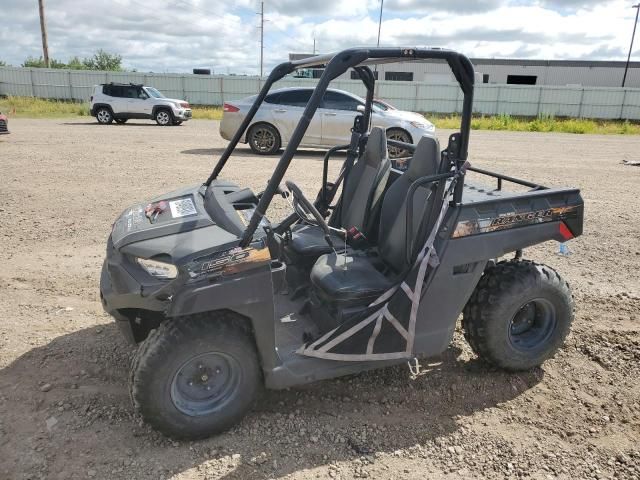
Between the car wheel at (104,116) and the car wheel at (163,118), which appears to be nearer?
the car wheel at (104,116)

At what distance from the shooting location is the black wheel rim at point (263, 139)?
39.7 ft

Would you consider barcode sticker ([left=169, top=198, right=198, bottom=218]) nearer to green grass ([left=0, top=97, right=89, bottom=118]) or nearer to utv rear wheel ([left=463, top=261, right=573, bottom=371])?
utv rear wheel ([left=463, top=261, right=573, bottom=371])

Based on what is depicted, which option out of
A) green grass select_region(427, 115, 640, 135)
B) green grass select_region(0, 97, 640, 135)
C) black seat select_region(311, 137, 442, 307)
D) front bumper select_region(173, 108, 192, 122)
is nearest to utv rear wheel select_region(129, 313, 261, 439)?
black seat select_region(311, 137, 442, 307)

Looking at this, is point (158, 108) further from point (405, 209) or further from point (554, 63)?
point (554, 63)

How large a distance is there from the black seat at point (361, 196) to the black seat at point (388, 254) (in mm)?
181

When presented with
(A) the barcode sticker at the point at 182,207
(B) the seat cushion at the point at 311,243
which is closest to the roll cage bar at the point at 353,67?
(A) the barcode sticker at the point at 182,207

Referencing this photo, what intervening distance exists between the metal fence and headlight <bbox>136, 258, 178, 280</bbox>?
1006 inches

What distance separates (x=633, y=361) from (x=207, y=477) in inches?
121

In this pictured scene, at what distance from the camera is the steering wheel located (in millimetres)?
2826

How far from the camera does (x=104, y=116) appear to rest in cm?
2039

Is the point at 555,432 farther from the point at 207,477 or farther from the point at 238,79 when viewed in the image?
the point at 238,79

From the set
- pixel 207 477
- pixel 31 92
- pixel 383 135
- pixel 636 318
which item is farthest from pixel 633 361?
pixel 31 92

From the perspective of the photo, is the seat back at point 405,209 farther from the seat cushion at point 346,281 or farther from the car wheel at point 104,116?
the car wheel at point 104,116

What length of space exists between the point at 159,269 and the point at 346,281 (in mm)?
1095
